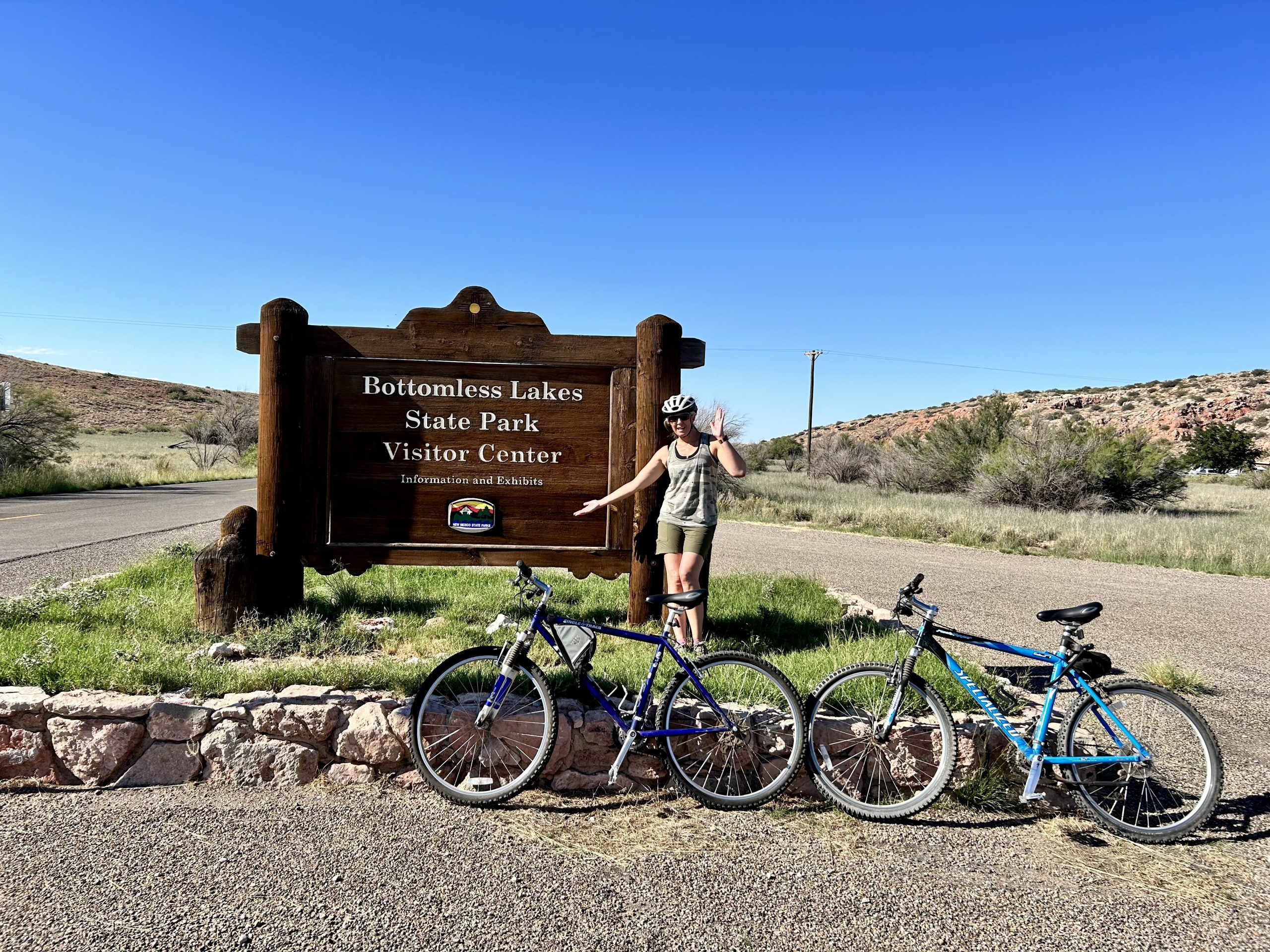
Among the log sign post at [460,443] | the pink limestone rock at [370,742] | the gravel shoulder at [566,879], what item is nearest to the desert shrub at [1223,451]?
the log sign post at [460,443]

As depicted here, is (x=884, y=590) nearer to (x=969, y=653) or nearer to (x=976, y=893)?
(x=969, y=653)

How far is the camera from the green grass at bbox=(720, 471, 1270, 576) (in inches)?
494

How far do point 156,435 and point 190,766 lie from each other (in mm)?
78551

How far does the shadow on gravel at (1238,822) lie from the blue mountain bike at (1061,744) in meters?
0.13

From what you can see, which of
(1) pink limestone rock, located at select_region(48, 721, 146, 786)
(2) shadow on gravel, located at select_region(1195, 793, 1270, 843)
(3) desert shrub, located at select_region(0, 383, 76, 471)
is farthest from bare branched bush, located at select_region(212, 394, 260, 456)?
(2) shadow on gravel, located at select_region(1195, 793, 1270, 843)

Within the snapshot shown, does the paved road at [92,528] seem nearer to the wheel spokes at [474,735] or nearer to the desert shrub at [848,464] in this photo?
the wheel spokes at [474,735]

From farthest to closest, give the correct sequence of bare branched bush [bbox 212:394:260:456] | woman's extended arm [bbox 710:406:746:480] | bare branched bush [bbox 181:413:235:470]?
bare branched bush [bbox 212:394:260:456], bare branched bush [bbox 181:413:235:470], woman's extended arm [bbox 710:406:746:480]

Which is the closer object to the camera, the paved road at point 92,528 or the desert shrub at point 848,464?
the paved road at point 92,528

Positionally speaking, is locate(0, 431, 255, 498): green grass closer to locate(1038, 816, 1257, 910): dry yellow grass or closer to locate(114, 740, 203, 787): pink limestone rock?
locate(114, 740, 203, 787): pink limestone rock

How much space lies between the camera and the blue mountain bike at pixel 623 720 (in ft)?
12.3

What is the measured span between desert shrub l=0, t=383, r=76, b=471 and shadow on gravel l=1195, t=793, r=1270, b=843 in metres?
27.3

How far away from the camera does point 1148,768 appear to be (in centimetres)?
356

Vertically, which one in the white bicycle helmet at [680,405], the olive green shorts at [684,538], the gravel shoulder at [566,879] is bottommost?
the gravel shoulder at [566,879]

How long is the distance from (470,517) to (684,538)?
64.2 inches
